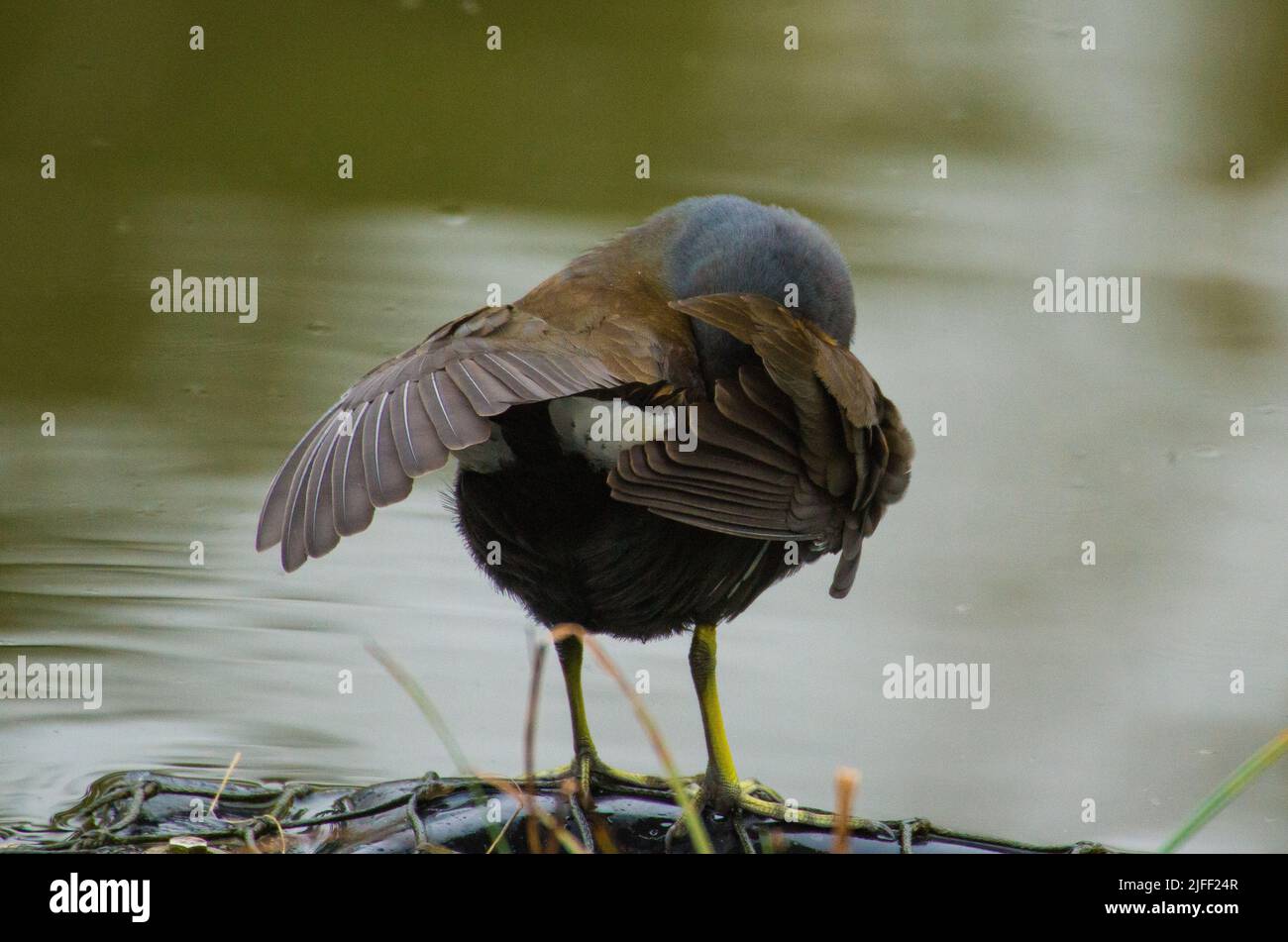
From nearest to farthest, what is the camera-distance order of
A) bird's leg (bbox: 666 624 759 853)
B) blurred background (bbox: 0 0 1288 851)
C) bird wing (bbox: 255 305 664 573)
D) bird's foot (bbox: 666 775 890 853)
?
bird wing (bbox: 255 305 664 573), bird's foot (bbox: 666 775 890 853), bird's leg (bbox: 666 624 759 853), blurred background (bbox: 0 0 1288 851)

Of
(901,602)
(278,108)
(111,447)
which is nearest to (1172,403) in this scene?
(901,602)

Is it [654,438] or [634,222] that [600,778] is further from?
[634,222]

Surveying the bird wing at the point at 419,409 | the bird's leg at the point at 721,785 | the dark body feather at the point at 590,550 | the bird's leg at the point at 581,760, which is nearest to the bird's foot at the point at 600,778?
the bird's leg at the point at 581,760

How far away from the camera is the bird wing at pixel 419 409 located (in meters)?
2.51

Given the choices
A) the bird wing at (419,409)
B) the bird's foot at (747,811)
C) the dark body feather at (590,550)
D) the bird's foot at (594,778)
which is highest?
the bird wing at (419,409)

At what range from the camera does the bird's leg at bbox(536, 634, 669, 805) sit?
11.2ft

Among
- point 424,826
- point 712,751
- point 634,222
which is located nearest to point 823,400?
point 712,751

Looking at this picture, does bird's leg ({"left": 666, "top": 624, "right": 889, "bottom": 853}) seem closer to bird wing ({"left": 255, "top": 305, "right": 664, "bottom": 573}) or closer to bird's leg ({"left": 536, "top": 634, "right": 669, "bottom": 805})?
bird's leg ({"left": 536, "top": 634, "right": 669, "bottom": 805})

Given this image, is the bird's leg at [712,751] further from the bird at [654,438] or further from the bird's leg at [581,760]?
the bird's leg at [581,760]

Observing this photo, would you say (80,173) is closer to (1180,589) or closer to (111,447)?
(111,447)

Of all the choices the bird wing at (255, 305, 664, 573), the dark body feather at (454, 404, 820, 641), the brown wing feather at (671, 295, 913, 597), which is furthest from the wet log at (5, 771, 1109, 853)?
the bird wing at (255, 305, 664, 573)

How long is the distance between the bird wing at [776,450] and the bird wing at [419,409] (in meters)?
0.17

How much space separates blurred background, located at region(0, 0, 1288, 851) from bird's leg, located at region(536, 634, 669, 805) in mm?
173

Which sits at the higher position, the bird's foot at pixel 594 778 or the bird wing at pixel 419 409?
the bird wing at pixel 419 409
